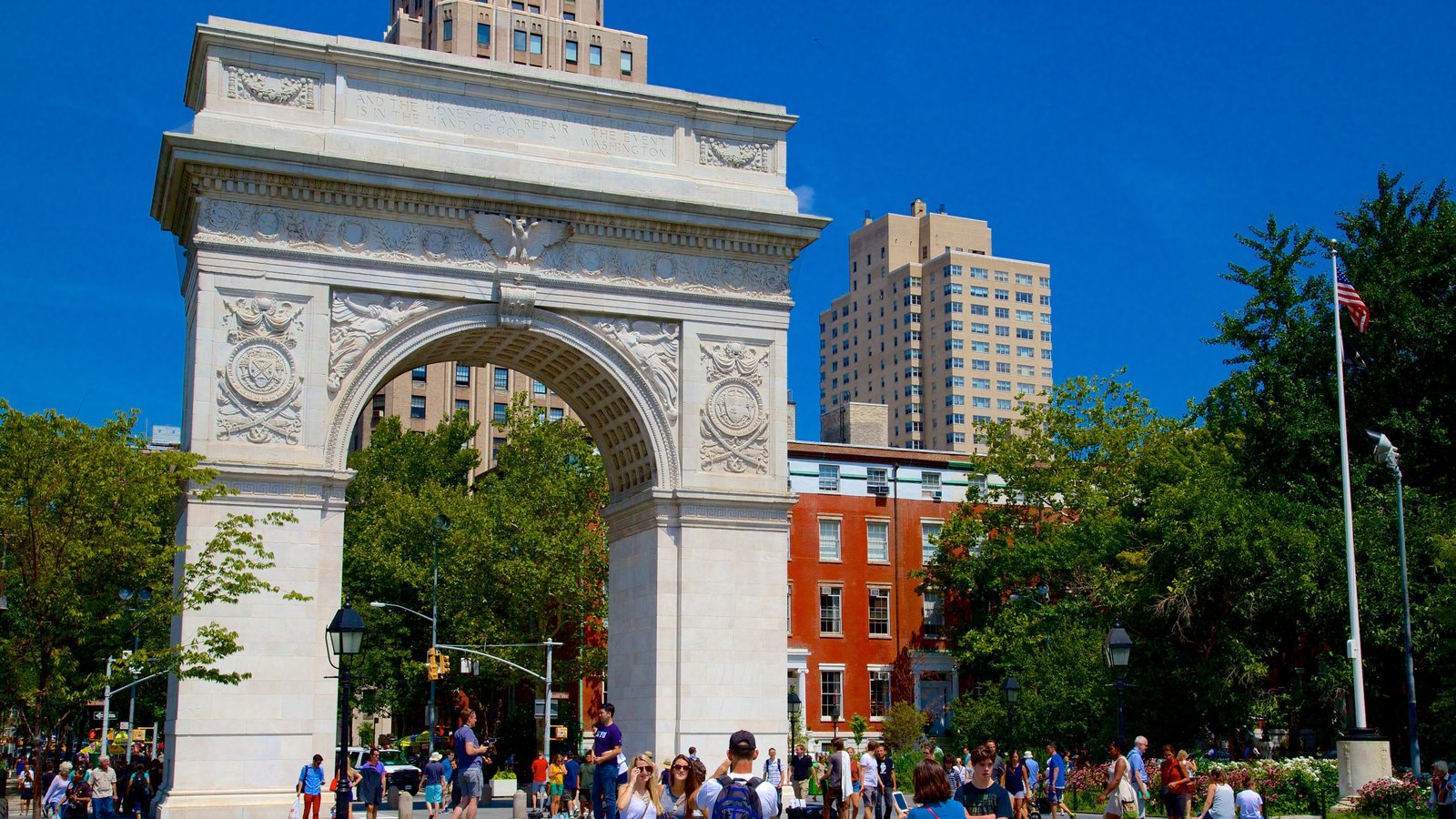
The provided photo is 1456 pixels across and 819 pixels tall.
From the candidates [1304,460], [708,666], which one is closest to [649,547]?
[708,666]

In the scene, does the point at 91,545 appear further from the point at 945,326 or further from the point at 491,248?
the point at 945,326

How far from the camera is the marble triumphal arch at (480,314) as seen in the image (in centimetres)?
2895

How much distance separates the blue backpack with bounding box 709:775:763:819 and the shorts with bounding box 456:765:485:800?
11.6 metres

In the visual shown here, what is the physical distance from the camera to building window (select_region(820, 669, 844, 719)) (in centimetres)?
6000

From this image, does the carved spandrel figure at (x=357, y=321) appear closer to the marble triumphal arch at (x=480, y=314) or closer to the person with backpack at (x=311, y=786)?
the marble triumphal arch at (x=480, y=314)

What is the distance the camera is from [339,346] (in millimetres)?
30188

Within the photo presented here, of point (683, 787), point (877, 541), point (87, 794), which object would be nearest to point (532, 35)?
point (877, 541)

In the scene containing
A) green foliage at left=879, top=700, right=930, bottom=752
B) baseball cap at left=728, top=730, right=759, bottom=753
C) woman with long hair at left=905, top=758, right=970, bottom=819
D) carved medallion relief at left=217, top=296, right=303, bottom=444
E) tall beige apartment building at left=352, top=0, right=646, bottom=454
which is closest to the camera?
woman with long hair at left=905, top=758, right=970, bottom=819

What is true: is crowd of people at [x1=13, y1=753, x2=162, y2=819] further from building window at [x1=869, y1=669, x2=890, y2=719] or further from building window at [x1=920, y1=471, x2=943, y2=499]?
building window at [x1=920, y1=471, x2=943, y2=499]

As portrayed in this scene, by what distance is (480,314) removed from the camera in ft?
102

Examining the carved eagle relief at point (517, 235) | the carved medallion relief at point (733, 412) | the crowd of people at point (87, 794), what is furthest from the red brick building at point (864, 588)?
the carved eagle relief at point (517, 235)

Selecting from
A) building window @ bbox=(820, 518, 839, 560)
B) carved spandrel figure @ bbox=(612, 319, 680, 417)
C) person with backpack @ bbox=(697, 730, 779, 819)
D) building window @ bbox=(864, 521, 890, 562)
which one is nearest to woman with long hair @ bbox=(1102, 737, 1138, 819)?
person with backpack @ bbox=(697, 730, 779, 819)

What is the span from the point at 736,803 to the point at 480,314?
21044 millimetres

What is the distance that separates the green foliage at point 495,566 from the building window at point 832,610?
9339 mm
